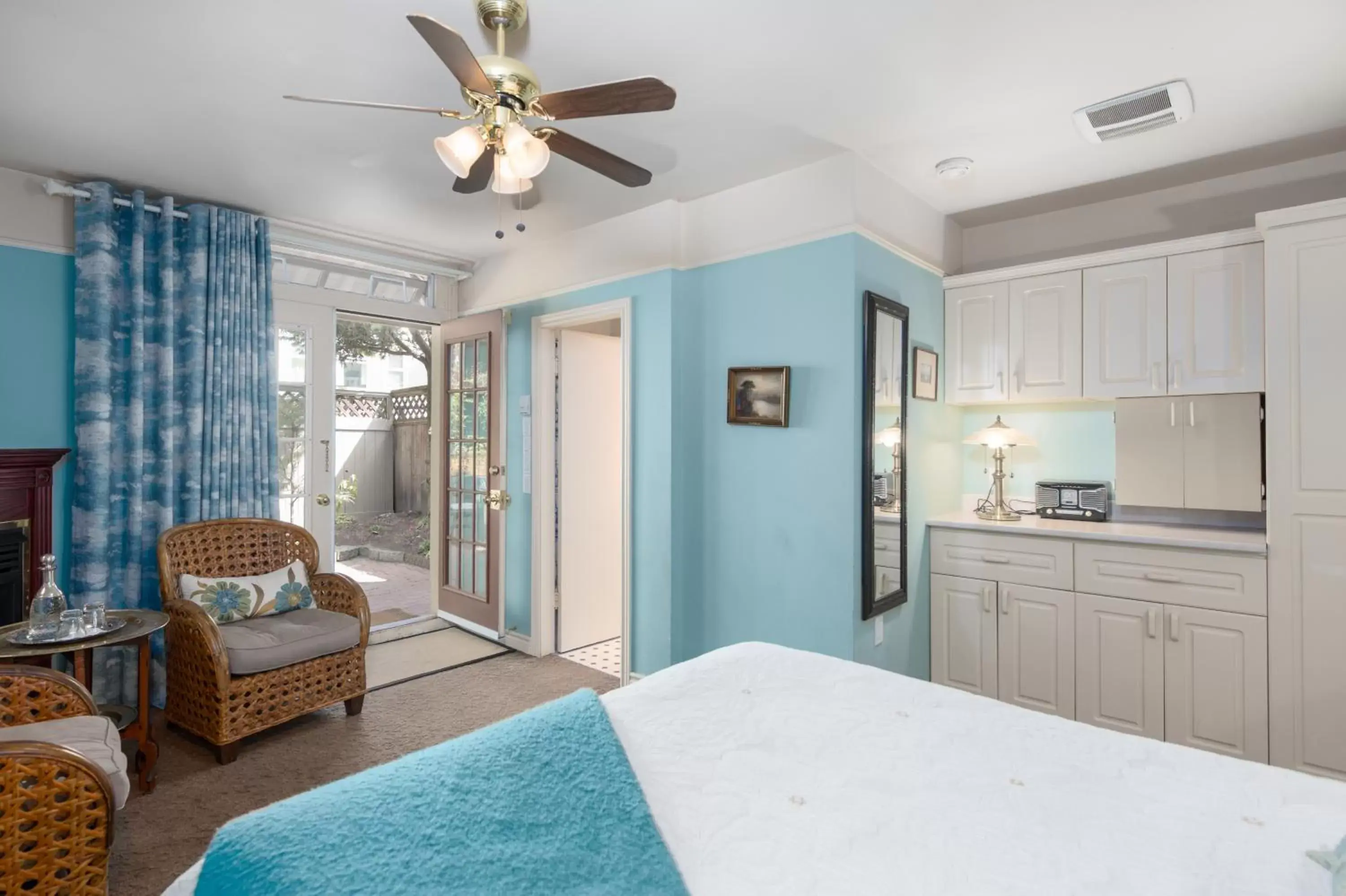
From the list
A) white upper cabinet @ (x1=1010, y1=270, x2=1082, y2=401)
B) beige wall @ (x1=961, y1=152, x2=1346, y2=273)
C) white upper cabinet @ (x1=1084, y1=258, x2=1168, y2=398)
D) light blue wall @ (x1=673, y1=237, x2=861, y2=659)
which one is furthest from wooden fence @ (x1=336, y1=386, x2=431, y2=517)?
white upper cabinet @ (x1=1084, y1=258, x2=1168, y2=398)

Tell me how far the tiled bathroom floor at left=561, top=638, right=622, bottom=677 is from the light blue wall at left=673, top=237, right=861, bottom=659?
2.01ft

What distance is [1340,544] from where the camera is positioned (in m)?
2.51

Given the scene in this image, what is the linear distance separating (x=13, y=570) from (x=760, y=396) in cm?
329

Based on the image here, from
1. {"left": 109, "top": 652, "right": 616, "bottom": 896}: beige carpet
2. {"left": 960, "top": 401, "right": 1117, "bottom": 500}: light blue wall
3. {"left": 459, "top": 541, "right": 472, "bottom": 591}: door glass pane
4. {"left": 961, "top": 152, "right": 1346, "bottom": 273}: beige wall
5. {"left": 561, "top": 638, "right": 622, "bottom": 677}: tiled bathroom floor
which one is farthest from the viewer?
{"left": 459, "top": 541, "right": 472, "bottom": 591}: door glass pane

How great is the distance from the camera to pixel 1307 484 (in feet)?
8.44

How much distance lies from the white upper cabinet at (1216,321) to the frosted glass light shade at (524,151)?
2.78 m

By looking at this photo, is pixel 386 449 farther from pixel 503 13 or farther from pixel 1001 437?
pixel 503 13

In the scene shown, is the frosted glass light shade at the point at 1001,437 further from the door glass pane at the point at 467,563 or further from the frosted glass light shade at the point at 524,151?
the door glass pane at the point at 467,563

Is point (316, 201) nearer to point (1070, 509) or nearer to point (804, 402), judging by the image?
point (804, 402)

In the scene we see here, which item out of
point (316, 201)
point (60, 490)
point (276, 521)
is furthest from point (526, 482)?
point (60, 490)

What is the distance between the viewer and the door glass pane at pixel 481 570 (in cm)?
447

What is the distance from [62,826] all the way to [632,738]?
151 cm

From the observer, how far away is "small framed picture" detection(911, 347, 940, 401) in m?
3.41

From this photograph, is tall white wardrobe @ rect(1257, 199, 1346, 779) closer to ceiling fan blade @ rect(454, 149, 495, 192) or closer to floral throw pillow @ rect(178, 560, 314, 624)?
ceiling fan blade @ rect(454, 149, 495, 192)
